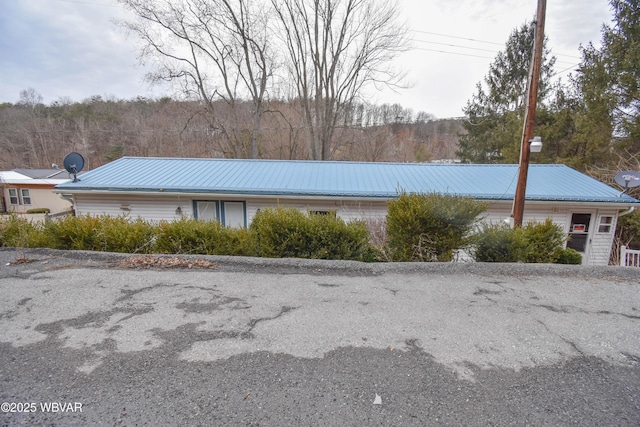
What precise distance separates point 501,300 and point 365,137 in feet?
75.6

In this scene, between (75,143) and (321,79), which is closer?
(321,79)

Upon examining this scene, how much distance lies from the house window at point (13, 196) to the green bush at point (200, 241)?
2420cm

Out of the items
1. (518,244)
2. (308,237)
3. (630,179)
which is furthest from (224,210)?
(630,179)

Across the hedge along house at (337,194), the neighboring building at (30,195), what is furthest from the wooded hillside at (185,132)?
the hedge along house at (337,194)

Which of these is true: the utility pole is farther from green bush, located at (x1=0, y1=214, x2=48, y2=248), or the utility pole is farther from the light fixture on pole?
green bush, located at (x1=0, y1=214, x2=48, y2=248)

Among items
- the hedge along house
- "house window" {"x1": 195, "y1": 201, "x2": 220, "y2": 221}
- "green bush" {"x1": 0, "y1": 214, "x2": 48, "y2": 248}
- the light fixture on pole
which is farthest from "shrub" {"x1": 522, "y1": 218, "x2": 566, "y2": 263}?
"green bush" {"x1": 0, "y1": 214, "x2": 48, "y2": 248}

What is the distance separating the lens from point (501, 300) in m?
3.29

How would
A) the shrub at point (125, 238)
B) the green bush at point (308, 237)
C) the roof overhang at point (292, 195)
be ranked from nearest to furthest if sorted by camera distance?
the green bush at point (308, 237), the shrub at point (125, 238), the roof overhang at point (292, 195)

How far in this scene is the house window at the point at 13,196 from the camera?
65.9 feet

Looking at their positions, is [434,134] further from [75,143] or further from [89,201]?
[75,143]

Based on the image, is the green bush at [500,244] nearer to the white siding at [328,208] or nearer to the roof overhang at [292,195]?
the roof overhang at [292,195]

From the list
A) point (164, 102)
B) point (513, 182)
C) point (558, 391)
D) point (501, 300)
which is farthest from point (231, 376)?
point (164, 102)

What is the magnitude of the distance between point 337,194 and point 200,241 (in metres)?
4.63

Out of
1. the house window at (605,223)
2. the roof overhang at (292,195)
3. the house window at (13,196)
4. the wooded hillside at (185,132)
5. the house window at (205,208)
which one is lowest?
the house window at (13,196)
